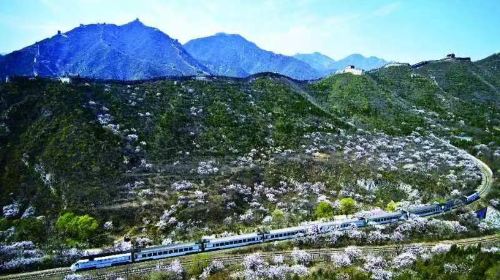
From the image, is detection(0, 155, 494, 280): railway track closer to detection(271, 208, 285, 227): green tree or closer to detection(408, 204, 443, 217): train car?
detection(408, 204, 443, 217): train car

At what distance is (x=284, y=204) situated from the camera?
7444 cm

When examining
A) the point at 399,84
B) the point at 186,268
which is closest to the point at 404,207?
the point at 186,268

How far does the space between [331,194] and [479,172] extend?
34240 mm

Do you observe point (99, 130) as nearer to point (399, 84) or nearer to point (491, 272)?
point (491, 272)

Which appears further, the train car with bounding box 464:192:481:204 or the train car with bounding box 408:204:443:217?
the train car with bounding box 464:192:481:204

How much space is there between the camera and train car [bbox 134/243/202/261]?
55.3m

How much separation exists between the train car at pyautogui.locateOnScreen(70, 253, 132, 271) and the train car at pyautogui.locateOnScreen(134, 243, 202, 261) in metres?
1.54

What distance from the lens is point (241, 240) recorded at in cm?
5928

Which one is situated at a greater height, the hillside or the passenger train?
the hillside

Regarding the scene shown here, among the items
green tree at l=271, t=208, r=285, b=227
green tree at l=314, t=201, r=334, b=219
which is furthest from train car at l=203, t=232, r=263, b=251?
green tree at l=314, t=201, r=334, b=219

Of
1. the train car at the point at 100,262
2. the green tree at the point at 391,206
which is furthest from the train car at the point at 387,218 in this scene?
the train car at the point at 100,262

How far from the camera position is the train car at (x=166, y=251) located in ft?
181

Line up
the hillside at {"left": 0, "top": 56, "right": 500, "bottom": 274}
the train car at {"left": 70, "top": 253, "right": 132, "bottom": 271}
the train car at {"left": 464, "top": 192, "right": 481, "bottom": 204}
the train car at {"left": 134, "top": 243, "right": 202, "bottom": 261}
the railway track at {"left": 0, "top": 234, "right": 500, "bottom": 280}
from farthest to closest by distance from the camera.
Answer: the train car at {"left": 464, "top": 192, "right": 481, "bottom": 204}, the hillside at {"left": 0, "top": 56, "right": 500, "bottom": 274}, the train car at {"left": 134, "top": 243, "right": 202, "bottom": 261}, the train car at {"left": 70, "top": 253, "right": 132, "bottom": 271}, the railway track at {"left": 0, "top": 234, "right": 500, "bottom": 280}

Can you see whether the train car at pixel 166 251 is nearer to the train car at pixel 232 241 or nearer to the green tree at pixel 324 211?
the train car at pixel 232 241
